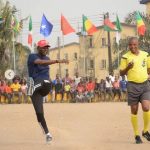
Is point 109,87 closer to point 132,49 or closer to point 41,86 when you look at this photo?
point 132,49

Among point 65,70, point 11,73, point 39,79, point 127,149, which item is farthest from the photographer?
point 65,70

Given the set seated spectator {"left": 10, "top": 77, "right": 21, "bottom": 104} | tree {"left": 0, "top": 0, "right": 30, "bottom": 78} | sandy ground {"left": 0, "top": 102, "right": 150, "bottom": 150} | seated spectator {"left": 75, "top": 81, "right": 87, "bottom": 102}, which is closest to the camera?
sandy ground {"left": 0, "top": 102, "right": 150, "bottom": 150}

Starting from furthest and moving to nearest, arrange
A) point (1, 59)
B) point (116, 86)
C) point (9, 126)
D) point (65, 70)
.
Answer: point (65, 70) < point (1, 59) < point (116, 86) < point (9, 126)

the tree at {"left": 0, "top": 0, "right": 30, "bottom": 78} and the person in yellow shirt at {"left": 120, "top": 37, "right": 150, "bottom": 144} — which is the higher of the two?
the tree at {"left": 0, "top": 0, "right": 30, "bottom": 78}

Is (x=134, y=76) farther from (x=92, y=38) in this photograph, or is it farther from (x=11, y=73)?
(x=92, y=38)

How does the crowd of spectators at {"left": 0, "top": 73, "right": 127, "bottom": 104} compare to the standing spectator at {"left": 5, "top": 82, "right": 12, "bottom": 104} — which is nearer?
the crowd of spectators at {"left": 0, "top": 73, "right": 127, "bottom": 104}

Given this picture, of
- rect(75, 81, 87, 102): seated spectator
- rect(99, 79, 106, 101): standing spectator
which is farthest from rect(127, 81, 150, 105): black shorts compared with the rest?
rect(99, 79, 106, 101): standing spectator

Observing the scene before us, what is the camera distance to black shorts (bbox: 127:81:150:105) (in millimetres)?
10031

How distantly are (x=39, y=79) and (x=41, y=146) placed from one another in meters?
1.21

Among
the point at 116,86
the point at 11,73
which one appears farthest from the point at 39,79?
the point at 11,73

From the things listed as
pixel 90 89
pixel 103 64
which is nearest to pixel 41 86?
pixel 90 89

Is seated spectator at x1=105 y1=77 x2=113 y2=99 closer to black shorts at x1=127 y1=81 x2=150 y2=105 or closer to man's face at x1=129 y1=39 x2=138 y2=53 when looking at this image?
black shorts at x1=127 y1=81 x2=150 y2=105

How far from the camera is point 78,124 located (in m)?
14.2

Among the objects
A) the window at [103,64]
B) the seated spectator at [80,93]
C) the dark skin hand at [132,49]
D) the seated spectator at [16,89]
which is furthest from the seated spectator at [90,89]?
the window at [103,64]
